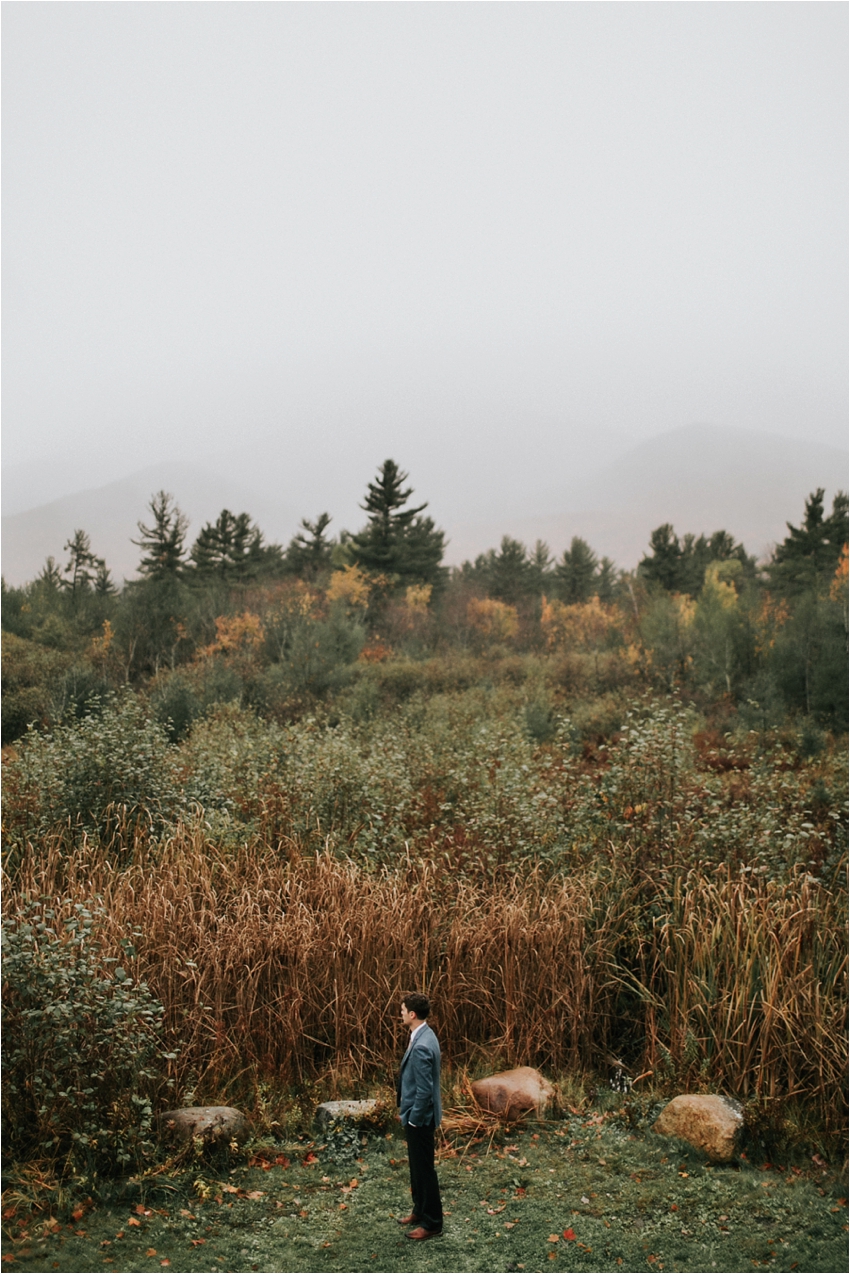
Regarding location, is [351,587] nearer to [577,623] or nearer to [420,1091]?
[577,623]

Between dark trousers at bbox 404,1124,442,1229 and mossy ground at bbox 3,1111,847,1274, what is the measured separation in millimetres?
133

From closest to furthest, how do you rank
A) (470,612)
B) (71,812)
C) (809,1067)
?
1. (809,1067)
2. (71,812)
3. (470,612)

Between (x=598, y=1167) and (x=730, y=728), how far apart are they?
15230 millimetres

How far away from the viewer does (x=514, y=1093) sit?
17.4 feet

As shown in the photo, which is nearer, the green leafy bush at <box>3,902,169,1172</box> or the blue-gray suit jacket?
the blue-gray suit jacket

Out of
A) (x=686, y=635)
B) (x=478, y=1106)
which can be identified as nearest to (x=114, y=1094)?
(x=478, y=1106)

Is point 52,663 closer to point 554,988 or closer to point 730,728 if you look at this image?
point 730,728

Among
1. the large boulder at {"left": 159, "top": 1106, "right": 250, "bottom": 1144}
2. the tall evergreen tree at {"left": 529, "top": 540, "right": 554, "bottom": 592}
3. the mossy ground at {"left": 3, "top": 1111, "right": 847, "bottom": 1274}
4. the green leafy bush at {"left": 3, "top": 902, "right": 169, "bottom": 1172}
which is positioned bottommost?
the mossy ground at {"left": 3, "top": 1111, "right": 847, "bottom": 1274}

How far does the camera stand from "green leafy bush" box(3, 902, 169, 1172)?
176 inches

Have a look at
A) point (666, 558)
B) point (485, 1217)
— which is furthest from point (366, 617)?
point (485, 1217)

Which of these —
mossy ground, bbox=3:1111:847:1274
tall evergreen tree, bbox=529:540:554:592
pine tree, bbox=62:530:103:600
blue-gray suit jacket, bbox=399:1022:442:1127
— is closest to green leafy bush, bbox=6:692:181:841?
mossy ground, bbox=3:1111:847:1274

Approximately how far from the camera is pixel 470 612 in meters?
39.0

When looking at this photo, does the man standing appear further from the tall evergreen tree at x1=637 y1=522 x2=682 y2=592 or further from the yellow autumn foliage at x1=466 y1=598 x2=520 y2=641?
the tall evergreen tree at x1=637 y1=522 x2=682 y2=592

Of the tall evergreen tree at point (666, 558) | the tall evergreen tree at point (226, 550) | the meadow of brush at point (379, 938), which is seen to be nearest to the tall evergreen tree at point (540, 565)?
the tall evergreen tree at point (666, 558)
